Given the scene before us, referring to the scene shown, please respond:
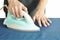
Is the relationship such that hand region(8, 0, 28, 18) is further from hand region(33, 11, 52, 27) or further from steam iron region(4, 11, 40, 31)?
hand region(33, 11, 52, 27)

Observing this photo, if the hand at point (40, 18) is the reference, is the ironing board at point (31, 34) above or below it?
below

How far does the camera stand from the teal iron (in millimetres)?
1169

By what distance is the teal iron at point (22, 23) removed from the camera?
1.17m

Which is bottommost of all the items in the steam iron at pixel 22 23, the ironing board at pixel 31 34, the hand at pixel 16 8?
the ironing board at pixel 31 34

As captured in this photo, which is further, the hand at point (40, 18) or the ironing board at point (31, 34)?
the hand at point (40, 18)

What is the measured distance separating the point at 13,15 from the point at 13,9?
59mm

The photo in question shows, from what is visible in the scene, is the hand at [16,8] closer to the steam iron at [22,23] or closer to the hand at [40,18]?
the steam iron at [22,23]

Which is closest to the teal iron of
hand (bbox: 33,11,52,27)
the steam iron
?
the steam iron

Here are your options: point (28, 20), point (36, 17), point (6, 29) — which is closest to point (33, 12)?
point (36, 17)

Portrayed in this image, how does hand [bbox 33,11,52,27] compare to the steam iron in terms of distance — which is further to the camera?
hand [bbox 33,11,52,27]

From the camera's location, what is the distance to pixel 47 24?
4.24ft

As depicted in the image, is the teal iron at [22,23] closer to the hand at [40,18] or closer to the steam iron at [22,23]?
the steam iron at [22,23]

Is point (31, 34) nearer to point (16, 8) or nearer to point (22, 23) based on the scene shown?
point (22, 23)

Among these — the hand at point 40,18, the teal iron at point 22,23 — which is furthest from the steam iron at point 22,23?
the hand at point 40,18
